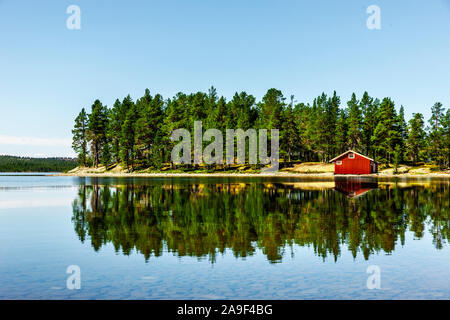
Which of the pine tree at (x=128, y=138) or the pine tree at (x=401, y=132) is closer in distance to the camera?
the pine tree at (x=401, y=132)

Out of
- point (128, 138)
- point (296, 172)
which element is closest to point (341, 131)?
point (296, 172)

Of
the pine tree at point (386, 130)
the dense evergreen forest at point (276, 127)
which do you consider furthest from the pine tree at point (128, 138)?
the pine tree at point (386, 130)

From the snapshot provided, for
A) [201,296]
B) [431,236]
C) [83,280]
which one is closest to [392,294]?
[201,296]


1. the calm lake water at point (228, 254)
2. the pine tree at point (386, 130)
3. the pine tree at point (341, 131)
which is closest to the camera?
the calm lake water at point (228, 254)

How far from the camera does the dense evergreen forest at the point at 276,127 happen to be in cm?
10275

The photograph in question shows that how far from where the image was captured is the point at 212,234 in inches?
669

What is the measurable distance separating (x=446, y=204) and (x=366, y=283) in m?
21.8

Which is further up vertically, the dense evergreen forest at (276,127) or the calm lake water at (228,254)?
the dense evergreen forest at (276,127)

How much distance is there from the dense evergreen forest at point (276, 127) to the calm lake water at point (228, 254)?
266 ft

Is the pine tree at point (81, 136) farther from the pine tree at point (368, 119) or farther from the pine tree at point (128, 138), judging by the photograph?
the pine tree at point (368, 119)

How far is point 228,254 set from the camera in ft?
43.9

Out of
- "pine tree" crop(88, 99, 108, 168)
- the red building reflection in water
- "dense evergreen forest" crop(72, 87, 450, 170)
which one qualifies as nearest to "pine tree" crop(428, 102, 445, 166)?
"dense evergreen forest" crop(72, 87, 450, 170)
